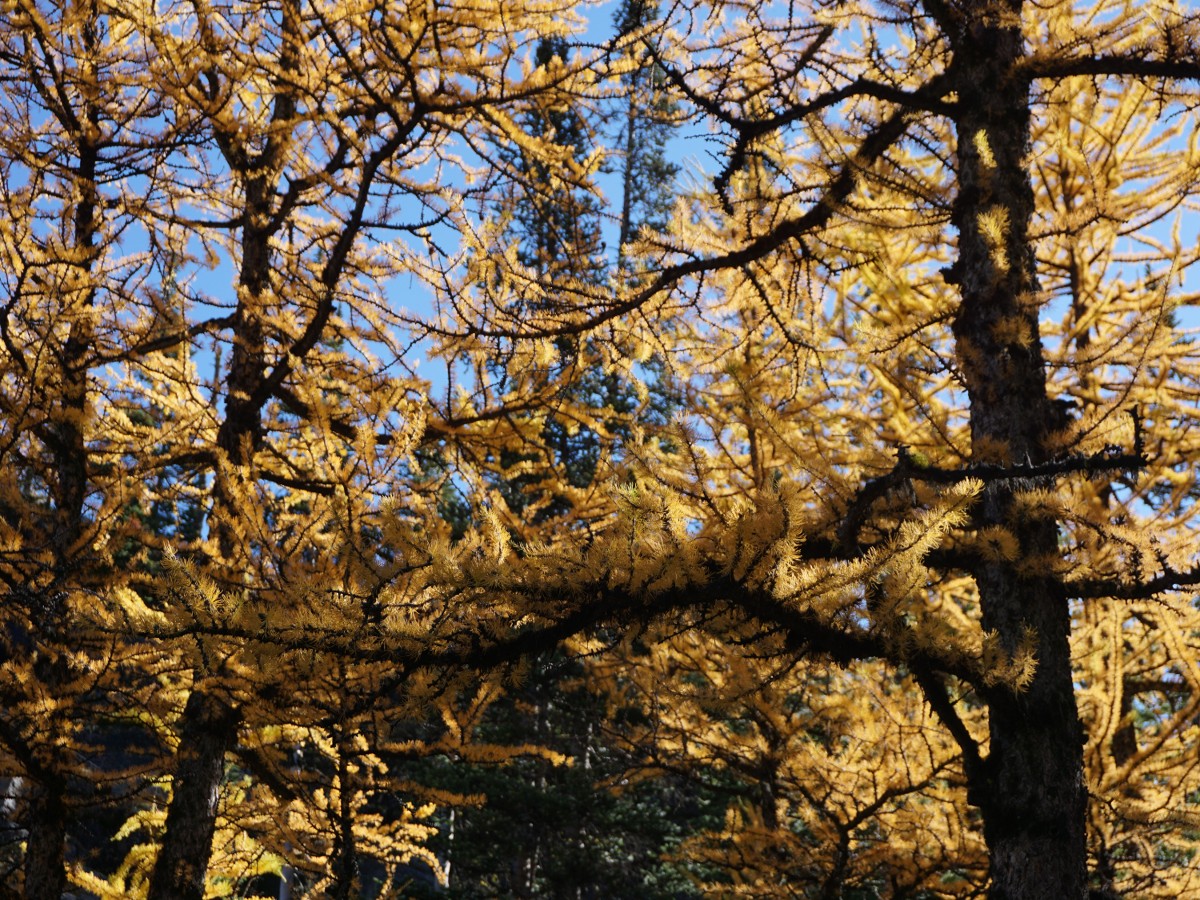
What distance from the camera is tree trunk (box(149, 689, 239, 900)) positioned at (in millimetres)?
5754

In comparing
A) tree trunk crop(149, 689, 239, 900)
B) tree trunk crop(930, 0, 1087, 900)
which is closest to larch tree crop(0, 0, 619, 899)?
tree trunk crop(149, 689, 239, 900)

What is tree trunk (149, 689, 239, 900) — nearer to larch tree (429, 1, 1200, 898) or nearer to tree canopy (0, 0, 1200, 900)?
tree canopy (0, 0, 1200, 900)

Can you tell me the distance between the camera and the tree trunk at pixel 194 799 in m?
5.75

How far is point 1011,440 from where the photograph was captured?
4.57 metres

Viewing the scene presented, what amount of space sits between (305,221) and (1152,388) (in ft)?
21.4

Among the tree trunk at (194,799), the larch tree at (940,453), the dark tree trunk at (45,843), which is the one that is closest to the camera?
the larch tree at (940,453)

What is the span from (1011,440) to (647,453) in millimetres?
1685

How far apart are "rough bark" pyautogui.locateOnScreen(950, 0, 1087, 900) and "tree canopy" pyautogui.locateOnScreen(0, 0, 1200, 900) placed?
2 centimetres

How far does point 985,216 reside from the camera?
172 inches

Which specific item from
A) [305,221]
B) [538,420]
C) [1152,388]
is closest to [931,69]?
[1152,388]

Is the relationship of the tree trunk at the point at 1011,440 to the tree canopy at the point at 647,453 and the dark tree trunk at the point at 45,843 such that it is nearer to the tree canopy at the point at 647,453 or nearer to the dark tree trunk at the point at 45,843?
the tree canopy at the point at 647,453

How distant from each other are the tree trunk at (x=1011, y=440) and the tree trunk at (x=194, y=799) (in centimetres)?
423

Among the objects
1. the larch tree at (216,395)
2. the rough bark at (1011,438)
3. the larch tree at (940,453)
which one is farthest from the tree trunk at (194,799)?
the rough bark at (1011,438)

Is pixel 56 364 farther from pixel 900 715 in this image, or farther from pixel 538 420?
pixel 900 715
